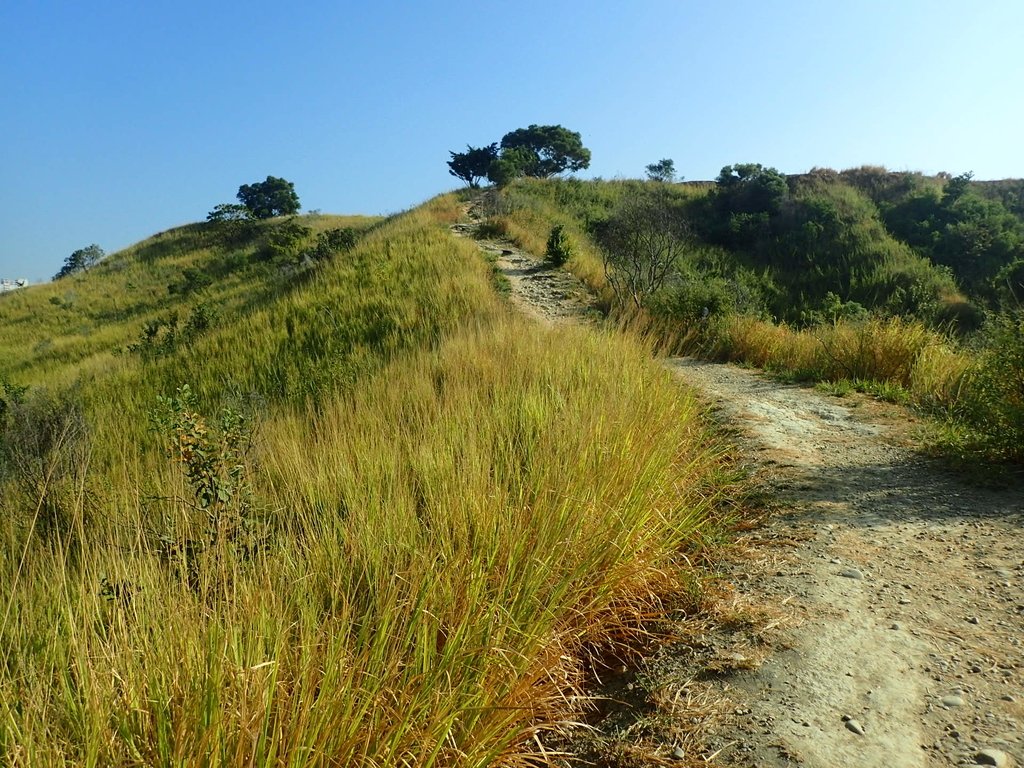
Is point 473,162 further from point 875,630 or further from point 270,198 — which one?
point 875,630

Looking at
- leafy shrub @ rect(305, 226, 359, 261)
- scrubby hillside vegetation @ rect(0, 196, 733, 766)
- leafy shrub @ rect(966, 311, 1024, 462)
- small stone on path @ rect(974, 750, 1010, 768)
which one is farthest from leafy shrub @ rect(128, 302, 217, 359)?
small stone on path @ rect(974, 750, 1010, 768)

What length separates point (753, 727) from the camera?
6.31 feet

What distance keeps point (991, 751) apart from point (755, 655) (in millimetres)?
714

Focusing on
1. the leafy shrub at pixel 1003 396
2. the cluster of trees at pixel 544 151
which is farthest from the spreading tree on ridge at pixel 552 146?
the leafy shrub at pixel 1003 396

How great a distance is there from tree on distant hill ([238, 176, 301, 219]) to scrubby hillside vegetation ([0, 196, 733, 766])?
1679 inches

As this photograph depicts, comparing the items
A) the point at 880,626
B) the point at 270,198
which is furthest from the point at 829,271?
the point at 270,198

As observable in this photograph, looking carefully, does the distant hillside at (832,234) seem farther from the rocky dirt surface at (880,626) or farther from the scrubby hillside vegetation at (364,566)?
the scrubby hillside vegetation at (364,566)

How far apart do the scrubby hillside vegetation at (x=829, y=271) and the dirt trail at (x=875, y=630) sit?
1.04 meters

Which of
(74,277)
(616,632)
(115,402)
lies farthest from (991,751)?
(74,277)

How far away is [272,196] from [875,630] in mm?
48663

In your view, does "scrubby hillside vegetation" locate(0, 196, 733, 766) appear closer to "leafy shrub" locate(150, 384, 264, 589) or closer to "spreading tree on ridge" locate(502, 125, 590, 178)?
"leafy shrub" locate(150, 384, 264, 589)

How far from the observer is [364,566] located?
196cm

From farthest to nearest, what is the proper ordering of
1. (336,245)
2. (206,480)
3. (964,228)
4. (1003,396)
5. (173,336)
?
(336,245) → (964,228) → (173,336) → (1003,396) → (206,480)

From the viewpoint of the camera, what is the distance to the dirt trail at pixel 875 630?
1.82 meters
